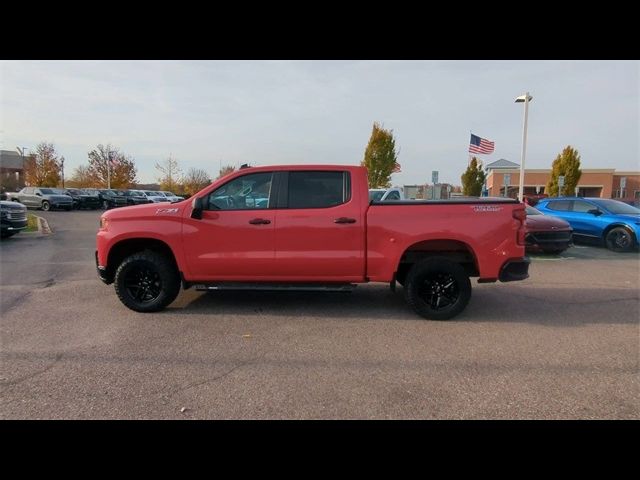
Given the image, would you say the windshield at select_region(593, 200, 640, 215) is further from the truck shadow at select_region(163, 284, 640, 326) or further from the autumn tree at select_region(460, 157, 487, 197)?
the autumn tree at select_region(460, 157, 487, 197)

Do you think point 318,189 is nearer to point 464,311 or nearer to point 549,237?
point 464,311

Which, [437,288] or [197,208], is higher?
[197,208]

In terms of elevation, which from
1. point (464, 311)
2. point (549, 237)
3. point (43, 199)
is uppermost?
point (43, 199)

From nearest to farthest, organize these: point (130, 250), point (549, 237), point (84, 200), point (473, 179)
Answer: point (130, 250)
point (549, 237)
point (84, 200)
point (473, 179)

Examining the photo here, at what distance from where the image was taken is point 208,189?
16.9ft

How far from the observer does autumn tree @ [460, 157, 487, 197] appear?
4372 centimetres

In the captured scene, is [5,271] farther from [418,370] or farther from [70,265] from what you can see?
[418,370]

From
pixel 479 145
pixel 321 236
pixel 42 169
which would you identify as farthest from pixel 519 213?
pixel 42 169

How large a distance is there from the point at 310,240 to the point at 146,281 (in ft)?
7.85

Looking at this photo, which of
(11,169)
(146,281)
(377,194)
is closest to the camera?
(146,281)

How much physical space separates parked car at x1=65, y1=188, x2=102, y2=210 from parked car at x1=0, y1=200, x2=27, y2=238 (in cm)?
2000

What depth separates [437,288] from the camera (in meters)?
5.10

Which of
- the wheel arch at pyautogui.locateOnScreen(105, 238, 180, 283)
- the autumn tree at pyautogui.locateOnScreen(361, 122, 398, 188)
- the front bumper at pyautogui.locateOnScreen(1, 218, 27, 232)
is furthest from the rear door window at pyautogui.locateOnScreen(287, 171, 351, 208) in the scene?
the autumn tree at pyautogui.locateOnScreen(361, 122, 398, 188)

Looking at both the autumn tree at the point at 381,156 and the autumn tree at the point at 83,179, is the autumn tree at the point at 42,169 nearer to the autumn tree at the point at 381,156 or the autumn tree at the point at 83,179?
the autumn tree at the point at 83,179
